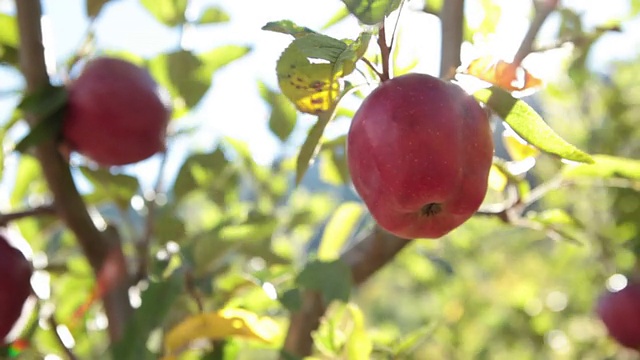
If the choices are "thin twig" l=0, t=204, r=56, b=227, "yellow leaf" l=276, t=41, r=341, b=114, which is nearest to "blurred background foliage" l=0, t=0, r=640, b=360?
"thin twig" l=0, t=204, r=56, b=227

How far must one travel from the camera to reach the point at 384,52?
530 millimetres

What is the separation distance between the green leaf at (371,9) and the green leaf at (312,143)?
103 mm

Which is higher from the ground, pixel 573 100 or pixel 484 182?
pixel 484 182

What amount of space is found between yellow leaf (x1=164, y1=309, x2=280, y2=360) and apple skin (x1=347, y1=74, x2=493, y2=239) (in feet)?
0.81

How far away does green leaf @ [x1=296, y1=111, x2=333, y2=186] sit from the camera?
553 millimetres

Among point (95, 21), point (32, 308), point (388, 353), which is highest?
point (95, 21)

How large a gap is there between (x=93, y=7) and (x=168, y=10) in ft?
0.59

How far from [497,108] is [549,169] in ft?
4.63

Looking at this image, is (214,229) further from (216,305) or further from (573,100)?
(573,100)

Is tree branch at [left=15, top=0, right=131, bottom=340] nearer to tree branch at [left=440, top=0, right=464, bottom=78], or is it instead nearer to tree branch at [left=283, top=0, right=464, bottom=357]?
tree branch at [left=283, top=0, right=464, bottom=357]

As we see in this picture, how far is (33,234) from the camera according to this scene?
1.20 metres

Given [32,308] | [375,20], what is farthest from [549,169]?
[375,20]

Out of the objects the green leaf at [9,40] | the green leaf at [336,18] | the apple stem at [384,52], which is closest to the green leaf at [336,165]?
the green leaf at [336,18]

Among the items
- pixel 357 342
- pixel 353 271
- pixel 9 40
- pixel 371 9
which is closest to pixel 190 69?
pixel 9 40
